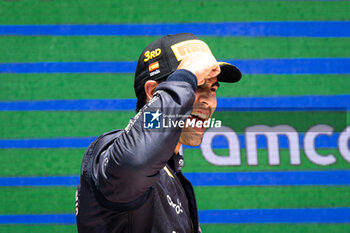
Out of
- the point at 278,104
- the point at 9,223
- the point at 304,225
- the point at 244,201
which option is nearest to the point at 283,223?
the point at 304,225

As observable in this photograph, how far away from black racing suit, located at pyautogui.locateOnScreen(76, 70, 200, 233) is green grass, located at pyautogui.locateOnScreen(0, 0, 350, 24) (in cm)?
216

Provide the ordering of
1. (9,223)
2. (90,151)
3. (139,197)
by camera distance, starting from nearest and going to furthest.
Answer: (139,197)
(90,151)
(9,223)

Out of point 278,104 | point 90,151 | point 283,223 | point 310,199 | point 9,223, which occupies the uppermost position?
point 278,104

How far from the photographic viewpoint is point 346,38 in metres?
3.47

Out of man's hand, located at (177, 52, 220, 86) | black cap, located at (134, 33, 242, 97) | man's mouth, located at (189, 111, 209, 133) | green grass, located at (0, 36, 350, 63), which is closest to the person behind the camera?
man's hand, located at (177, 52, 220, 86)

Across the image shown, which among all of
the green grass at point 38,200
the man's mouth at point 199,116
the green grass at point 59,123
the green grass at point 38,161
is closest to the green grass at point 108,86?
the green grass at point 59,123

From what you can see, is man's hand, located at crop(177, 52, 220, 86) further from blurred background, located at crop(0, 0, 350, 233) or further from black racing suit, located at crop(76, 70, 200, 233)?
blurred background, located at crop(0, 0, 350, 233)

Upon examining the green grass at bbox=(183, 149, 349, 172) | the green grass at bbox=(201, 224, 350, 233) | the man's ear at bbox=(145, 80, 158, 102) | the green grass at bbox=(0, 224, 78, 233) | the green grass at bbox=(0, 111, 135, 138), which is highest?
the man's ear at bbox=(145, 80, 158, 102)

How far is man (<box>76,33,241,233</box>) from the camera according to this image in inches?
47.4

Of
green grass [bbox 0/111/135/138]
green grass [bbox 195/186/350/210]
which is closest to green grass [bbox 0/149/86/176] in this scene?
green grass [bbox 0/111/135/138]

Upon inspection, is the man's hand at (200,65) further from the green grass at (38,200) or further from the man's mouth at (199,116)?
the green grass at (38,200)

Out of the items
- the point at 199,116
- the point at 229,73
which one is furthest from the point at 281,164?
the point at 199,116

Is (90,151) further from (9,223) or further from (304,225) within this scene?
(304,225)

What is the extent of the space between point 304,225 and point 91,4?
10.1ft
